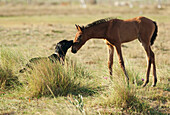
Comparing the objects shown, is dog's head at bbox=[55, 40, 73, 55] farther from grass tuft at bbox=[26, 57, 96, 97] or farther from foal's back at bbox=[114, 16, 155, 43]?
foal's back at bbox=[114, 16, 155, 43]

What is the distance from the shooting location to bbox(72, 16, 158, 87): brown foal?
6281 millimetres

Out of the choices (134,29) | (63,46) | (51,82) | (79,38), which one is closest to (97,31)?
(79,38)

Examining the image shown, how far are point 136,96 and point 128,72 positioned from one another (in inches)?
46.1

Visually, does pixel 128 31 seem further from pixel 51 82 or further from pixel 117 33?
pixel 51 82

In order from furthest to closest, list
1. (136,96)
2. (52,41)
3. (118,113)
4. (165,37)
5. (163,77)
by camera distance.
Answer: (165,37), (52,41), (163,77), (136,96), (118,113)

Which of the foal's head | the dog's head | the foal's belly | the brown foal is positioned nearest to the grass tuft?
the foal's head

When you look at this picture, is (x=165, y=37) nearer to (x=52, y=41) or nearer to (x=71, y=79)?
(x=52, y=41)

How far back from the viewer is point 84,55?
11.6m

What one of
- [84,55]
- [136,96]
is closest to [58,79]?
[136,96]

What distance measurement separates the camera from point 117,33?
6.32m

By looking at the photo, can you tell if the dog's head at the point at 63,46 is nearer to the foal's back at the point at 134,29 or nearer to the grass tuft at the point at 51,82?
the grass tuft at the point at 51,82

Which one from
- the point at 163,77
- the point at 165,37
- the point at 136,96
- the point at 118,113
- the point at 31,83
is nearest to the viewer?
the point at 118,113

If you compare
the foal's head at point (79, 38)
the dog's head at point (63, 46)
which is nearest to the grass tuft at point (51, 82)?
the foal's head at point (79, 38)

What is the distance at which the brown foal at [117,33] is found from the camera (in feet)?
20.6
